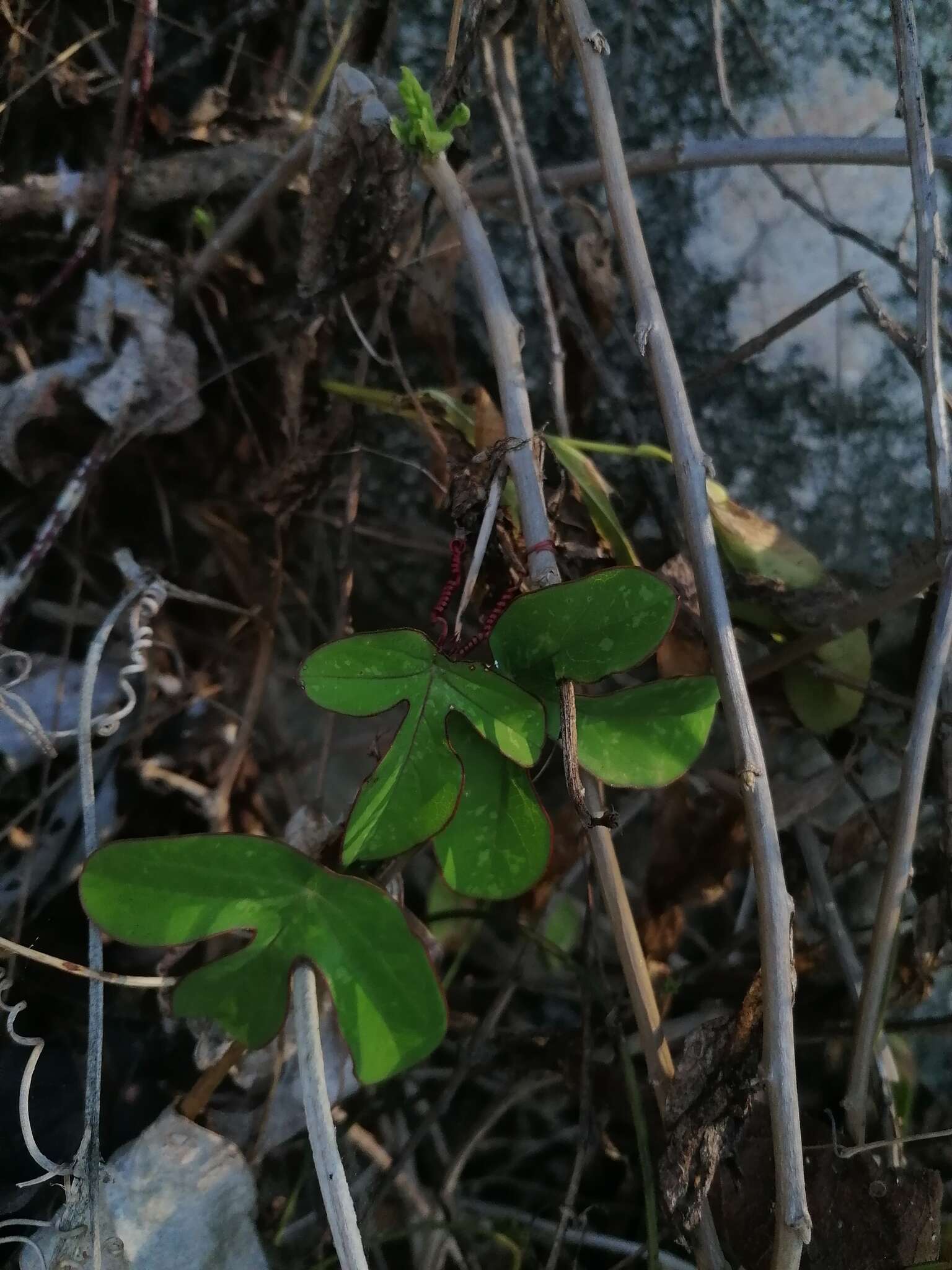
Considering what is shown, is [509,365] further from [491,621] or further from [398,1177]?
[398,1177]

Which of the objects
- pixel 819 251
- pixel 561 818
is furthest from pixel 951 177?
pixel 561 818

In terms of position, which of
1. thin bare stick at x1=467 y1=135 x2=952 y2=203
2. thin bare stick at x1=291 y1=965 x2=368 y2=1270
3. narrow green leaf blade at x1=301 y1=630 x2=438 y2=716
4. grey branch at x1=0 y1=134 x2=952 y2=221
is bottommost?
thin bare stick at x1=291 y1=965 x2=368 y2=1270

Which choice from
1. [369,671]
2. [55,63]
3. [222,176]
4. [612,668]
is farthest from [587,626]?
[55,63]

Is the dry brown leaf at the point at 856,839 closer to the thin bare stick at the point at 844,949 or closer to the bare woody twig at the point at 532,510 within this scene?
the thin bare stick at the point at 844,949

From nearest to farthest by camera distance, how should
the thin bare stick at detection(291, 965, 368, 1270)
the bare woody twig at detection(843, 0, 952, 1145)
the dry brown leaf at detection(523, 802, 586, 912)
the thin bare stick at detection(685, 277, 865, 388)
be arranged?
the thin bare stick at detection(291, 965, 368, 1270), the bare woody twig at detection(843, 0, 952, 1145), the thin bare stick at detection(685, 277, 865, 388), the dry brown leaf at detection(523, 802, 586, 912)

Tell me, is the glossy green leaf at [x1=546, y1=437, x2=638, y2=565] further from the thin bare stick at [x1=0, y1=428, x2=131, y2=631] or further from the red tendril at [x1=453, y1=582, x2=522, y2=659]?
the thin bare stick at [x1=0, y1=428, x2=131, y2=631]

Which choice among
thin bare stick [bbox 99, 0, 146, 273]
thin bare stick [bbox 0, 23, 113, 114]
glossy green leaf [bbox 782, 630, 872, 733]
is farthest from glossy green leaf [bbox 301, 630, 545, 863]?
thin bare stick [bbox 0, 23, 113, 114]

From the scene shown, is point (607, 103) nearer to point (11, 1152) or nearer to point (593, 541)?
point (593, 541)

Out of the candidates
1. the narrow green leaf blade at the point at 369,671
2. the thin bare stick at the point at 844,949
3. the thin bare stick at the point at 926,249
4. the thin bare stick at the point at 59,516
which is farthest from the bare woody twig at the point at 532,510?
the thin bare stick at the point at 59,516

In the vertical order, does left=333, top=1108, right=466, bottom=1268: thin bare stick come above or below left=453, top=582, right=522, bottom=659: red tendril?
below
